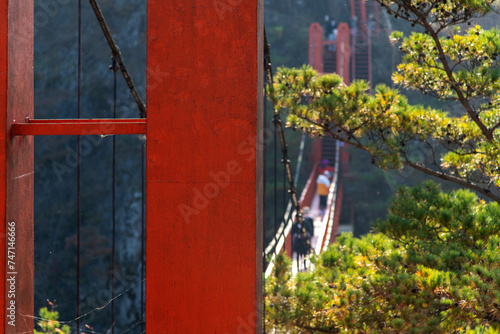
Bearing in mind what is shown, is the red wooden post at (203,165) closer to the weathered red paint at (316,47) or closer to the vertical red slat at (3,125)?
the vertical red slat at (3,125)

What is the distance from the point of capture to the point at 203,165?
5.32ft

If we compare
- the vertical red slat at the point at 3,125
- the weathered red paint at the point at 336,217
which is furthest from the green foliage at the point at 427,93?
the weathered red paint at the point at 336,217

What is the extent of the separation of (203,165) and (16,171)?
0.71 m

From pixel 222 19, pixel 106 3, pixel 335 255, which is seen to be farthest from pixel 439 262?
pixel 106 3

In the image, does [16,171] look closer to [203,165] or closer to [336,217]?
[203,165]

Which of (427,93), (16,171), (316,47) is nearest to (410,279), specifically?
(427,93)

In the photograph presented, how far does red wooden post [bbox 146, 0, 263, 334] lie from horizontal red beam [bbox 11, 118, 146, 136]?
0.50 ft

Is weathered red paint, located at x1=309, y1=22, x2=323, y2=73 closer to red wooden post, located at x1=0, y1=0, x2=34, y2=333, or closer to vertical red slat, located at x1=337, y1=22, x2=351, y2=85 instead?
vertical red slat, located at x1=337, y1=22, x2=351, y2=85

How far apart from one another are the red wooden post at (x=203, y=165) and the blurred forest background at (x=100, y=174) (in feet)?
29.5

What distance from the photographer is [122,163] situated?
14742 mm

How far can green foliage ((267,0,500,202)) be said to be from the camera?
11.0ft

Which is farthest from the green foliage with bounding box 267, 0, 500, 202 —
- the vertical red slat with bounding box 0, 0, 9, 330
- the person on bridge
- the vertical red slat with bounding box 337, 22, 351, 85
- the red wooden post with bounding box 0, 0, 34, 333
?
the vertical red slat with bounding box 337, 22, 351, 85

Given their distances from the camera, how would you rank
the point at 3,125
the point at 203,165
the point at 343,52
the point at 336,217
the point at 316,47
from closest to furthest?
the point at 203,165 → the point at 3,125 → the point at 336,217 → the point at 343,52 → the point at 316,47

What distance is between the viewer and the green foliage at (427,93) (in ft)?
11.0
